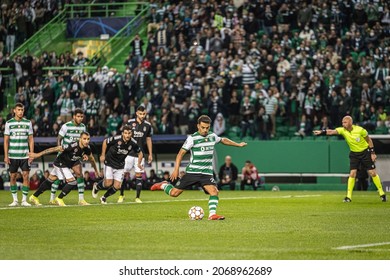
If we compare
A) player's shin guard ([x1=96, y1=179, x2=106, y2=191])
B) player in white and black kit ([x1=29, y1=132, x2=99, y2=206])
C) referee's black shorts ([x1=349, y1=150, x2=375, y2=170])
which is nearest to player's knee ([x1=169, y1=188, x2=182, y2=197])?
player in white and black kit ([x1=29, y1=132, x2=99, y2=206])

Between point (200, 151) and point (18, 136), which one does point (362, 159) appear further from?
point (18, 136)

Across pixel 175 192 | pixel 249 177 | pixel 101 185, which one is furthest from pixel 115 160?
pixel 249 177

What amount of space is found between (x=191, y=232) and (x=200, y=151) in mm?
2948

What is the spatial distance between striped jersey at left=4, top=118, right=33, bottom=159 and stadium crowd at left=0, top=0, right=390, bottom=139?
1336cm

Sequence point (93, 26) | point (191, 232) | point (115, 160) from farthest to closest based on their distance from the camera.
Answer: point (93, 26), point (115, 160), point (191, 232)

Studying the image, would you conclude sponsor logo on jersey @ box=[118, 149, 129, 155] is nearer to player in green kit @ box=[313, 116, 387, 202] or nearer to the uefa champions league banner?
player in green kit @ box=[313, 116, 387, 202]

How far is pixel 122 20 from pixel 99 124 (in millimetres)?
9876

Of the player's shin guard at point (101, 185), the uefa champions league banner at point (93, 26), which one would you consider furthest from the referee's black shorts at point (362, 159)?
the uefa champions league banner at point (93, 26)

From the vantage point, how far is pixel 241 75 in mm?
37969

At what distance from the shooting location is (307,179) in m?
36.7

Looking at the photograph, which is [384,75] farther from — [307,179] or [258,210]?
[258,210]

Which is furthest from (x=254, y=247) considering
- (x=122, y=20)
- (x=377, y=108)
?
(x=122, y=20)

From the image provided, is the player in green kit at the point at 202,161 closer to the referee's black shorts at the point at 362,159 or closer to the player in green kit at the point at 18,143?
the player in green kit at the point at 18,143

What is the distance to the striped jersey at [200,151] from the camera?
62.4 feet
